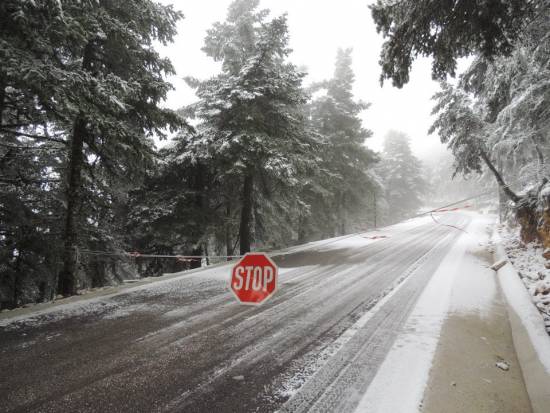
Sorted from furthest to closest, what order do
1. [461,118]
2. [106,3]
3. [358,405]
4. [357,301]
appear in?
1. [461,118]
2. [106,3]
3. [357,301]
4. [358,405]

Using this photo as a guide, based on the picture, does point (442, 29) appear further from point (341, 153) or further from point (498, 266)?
point (341, 153)

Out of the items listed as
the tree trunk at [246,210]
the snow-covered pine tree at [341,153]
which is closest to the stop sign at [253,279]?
the tree trunk at [246,210]

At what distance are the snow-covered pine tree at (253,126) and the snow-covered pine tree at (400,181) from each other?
31355 mm

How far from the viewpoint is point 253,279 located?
15.3ft

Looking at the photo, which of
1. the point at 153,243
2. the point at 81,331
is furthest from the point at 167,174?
the point at 81,331

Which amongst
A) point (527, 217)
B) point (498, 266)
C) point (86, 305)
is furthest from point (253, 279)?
point (527, 217)

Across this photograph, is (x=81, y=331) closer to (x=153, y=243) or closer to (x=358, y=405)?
(x=358, y=405)

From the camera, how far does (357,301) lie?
6.45 m

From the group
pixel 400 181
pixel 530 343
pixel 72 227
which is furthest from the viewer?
pixel 400 181

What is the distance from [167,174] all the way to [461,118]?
567 inches

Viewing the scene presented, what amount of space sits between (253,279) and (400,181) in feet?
138

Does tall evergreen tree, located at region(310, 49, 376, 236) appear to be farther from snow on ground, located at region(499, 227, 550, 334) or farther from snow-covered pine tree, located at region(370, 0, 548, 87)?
snow-covered pine tree, located at region(370, 0, 548, 87)

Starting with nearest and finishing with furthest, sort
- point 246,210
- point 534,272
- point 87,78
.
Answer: point 87,78 → point 534,272 → point 246,210

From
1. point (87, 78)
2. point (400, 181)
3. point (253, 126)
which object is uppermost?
point (400, 181)
